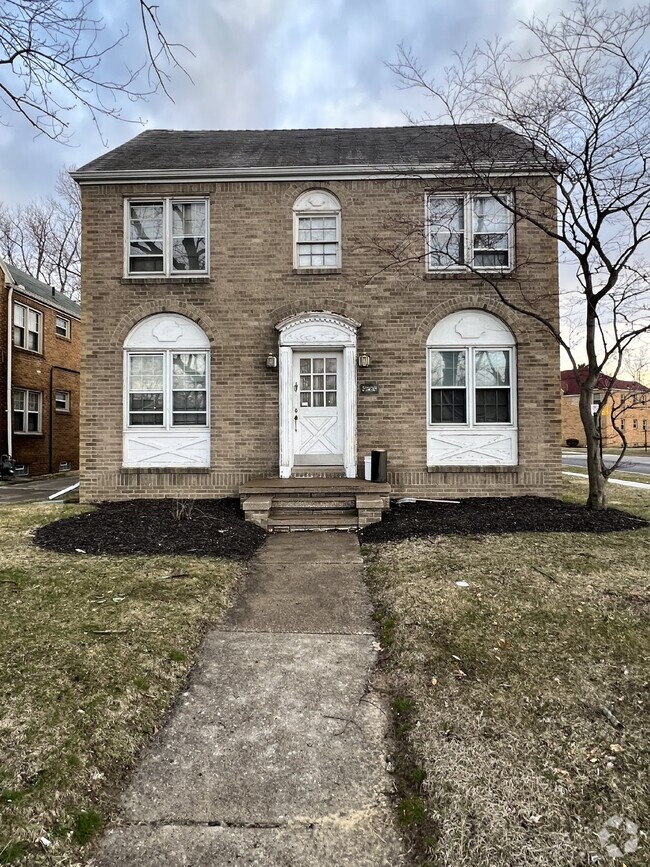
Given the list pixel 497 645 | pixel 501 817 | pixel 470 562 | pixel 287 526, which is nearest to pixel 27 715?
pixel 501 817

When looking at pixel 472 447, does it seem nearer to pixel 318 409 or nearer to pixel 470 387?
pixel 470 387

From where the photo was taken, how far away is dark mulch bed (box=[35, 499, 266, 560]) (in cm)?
575

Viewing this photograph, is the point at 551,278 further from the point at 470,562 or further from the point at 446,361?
the point at 470,562

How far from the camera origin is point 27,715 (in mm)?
2383

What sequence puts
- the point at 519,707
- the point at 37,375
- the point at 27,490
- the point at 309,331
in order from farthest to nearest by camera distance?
the point at 37,375 < the point at 27,490 < the point at 309,331 < the point at 519,707

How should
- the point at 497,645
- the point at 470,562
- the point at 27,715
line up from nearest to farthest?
1. the point at 27,715
2. the point at 497,645
3. the point at 470,562

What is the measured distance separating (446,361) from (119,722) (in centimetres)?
797

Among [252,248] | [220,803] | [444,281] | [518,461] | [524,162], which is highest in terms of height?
[524,162]

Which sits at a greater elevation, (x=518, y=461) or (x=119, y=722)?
(x=518, y=461)

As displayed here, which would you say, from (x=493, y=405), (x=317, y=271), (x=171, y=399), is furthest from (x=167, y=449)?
(x=493, y=405)

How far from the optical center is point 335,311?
8.93 m

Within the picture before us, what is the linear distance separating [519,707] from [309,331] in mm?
7235

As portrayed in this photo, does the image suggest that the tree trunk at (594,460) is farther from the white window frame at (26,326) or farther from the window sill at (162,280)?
the white window frame at (26,326)

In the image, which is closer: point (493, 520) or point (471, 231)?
point (493, 520)
